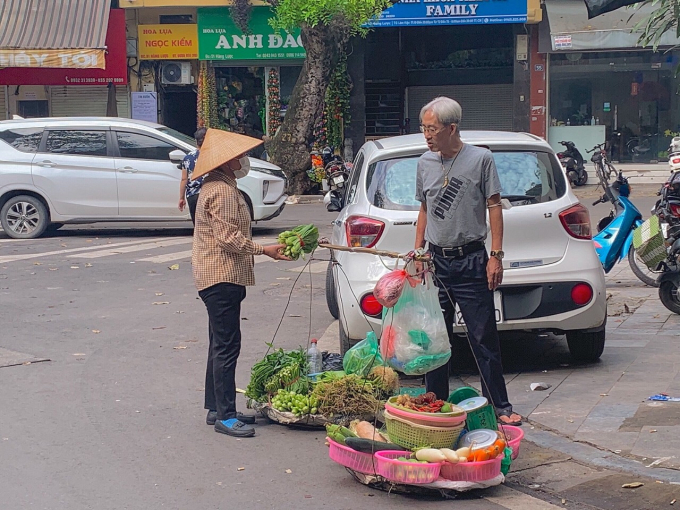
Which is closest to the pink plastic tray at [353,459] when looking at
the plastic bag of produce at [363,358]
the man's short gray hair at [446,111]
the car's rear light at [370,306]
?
the plastic bag of produce at [363,358]

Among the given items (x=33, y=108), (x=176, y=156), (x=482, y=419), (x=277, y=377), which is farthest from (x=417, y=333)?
(x=33, y=108)

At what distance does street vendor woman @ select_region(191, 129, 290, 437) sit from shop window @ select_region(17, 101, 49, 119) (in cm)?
2144

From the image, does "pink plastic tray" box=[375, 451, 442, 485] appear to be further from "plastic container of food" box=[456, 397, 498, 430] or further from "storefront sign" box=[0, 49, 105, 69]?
"storefront sign" box=[0, 49, 105, 69]

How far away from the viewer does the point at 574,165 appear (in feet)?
70.9

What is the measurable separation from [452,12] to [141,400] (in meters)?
18.4

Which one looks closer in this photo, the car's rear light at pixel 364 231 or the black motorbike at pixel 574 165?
the car's rear light at pixel 364 231

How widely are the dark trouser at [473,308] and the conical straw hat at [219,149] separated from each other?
127 cm

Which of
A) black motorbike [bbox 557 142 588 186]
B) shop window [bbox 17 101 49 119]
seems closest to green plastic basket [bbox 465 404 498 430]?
black motorbike [bbox 557 142 588 186]

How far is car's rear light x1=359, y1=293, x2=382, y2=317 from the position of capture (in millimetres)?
6395

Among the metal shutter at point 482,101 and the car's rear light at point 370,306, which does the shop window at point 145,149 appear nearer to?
the car's rear light at point 370,306

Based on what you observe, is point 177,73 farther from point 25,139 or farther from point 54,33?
point 25,139

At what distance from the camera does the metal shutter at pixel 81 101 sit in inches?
998

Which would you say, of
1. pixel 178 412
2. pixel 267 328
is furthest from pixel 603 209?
pixel 178 412

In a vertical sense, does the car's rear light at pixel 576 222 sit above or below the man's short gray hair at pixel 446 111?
below
